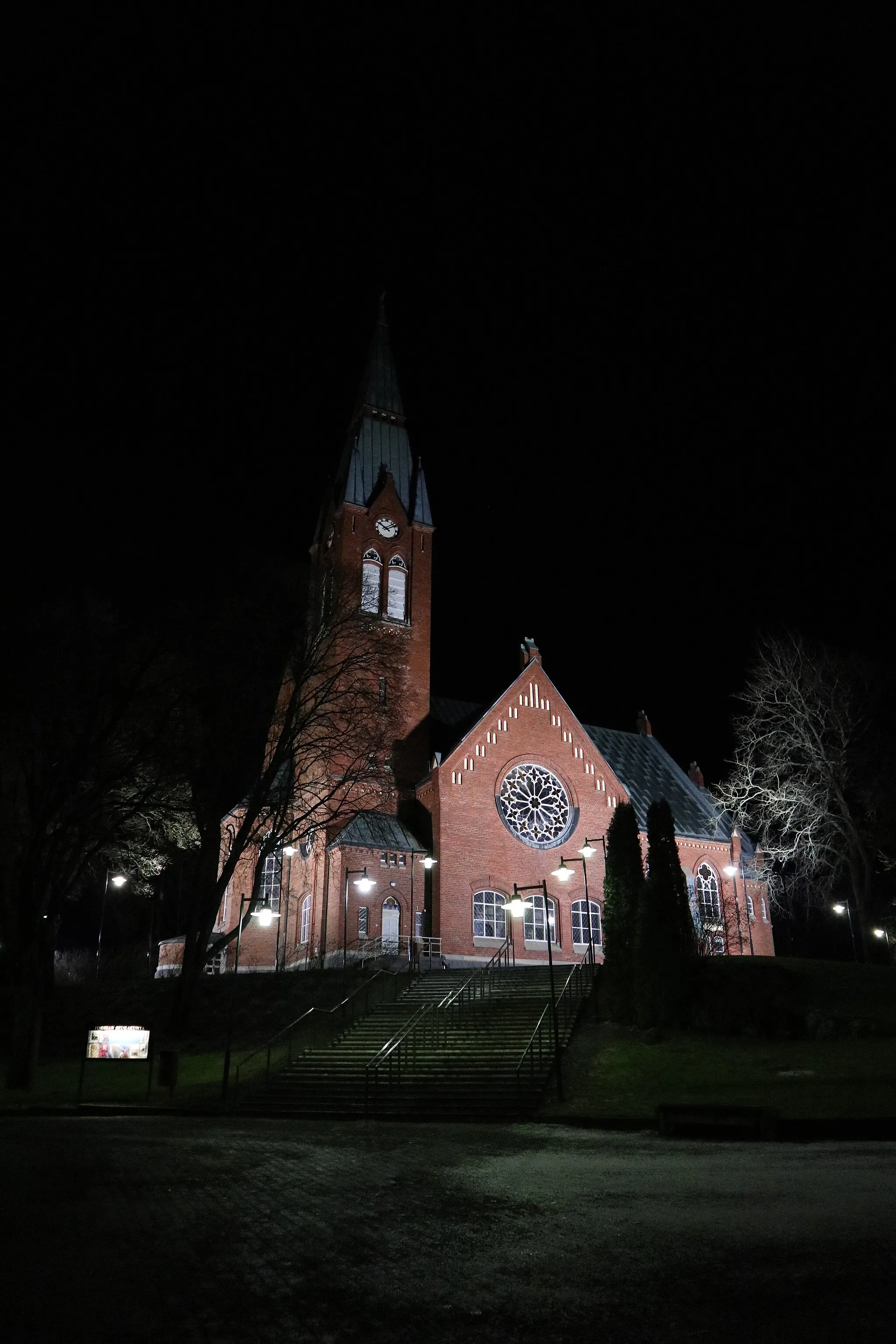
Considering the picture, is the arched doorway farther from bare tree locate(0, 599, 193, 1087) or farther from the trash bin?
the trash bin

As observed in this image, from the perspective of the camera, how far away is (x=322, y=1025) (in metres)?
27.0

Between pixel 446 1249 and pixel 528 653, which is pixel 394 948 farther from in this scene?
pixel 446 1249

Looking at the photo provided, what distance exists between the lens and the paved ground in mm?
5109

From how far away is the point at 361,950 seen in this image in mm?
36750

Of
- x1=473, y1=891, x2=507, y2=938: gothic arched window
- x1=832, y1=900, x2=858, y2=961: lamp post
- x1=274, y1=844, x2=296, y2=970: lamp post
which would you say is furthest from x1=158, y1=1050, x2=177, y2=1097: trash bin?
x1=832, y1=900, x2=858, y2=961: lamp post

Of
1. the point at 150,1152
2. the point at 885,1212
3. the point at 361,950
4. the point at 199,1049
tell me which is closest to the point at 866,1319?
the point at 885,1212

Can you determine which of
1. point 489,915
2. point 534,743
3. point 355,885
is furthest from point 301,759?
point 534,743

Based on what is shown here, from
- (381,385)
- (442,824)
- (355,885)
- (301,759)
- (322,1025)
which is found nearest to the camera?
(322,1025)

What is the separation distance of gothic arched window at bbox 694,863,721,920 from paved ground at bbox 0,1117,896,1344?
3719 cm

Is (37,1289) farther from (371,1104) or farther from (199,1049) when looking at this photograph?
(199,1049)

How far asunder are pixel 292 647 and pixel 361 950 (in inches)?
533

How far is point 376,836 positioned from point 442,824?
295 cm

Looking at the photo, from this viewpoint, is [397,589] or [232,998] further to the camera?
[397,589]

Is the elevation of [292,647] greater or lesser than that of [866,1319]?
greater
